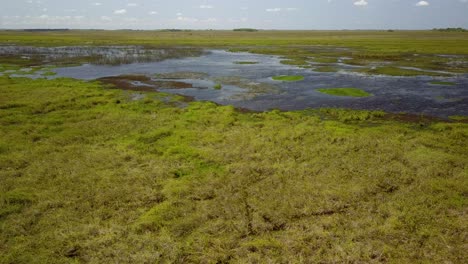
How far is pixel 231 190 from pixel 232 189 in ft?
0.34

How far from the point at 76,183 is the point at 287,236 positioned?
8.67 metres

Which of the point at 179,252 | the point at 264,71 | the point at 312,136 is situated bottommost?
the point at 179,252

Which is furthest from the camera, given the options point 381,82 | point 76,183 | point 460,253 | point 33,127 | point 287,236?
point 381,82

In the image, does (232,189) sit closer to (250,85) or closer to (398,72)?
(250,85)

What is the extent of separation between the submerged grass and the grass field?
0.05 metres

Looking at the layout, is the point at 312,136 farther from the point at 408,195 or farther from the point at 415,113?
the point at 415,113

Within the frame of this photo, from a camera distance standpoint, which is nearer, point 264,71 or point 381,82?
point 381,82

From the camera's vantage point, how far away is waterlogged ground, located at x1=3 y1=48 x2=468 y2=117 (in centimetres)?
2606

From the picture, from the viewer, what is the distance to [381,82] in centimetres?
3531

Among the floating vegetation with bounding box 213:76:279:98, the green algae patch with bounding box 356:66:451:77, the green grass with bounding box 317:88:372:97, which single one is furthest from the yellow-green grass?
the green grass with bounding box 317:88:372:97

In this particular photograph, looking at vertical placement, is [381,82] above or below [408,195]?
above

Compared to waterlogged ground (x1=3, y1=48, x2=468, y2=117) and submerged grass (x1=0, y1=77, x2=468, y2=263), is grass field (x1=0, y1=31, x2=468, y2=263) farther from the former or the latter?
waterlogged ground (x1=3, y1=48, x2=468, y2=117)

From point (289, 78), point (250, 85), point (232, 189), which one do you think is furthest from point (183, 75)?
point (232, 189)

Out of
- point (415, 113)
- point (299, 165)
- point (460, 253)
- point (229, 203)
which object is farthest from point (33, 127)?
point (415, 113)
